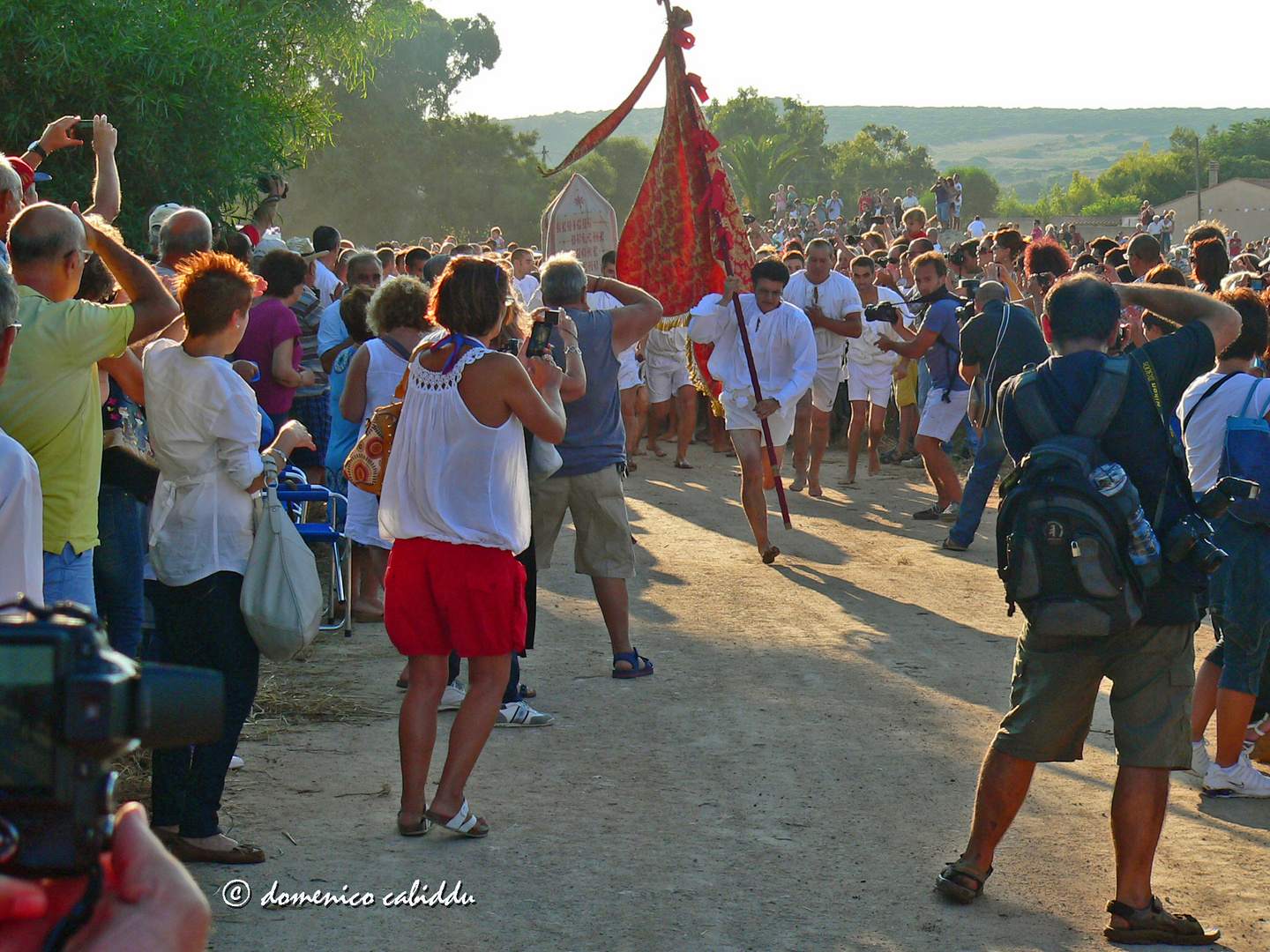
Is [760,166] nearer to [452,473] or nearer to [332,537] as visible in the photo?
[332,537]

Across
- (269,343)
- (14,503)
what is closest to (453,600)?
(14,503)

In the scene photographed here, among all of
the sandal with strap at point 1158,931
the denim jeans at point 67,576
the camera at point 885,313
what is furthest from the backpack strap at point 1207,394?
the camera at point 885,313

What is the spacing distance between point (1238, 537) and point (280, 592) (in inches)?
135

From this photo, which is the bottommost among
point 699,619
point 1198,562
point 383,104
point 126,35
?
point 699,619

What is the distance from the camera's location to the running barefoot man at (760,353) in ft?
30.3

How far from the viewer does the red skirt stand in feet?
14.2

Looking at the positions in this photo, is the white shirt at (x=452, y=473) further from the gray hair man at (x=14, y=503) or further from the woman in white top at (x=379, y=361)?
the gray hair man at (x=14, y=503)

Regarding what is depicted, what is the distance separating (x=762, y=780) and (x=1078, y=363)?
2.08 meters

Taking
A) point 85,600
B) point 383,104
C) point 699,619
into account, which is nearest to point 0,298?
point 85,600

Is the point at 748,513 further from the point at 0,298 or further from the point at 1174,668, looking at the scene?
the point at 0,298

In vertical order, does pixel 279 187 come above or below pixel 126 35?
below

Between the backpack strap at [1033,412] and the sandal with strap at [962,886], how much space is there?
132 cm

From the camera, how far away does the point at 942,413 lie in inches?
393

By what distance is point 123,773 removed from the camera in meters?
4.89
